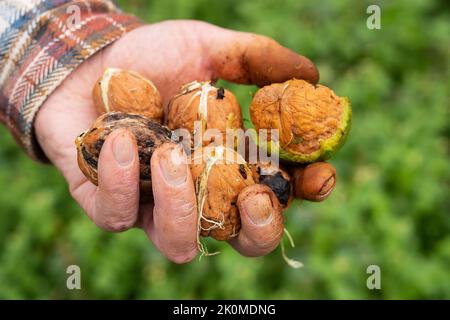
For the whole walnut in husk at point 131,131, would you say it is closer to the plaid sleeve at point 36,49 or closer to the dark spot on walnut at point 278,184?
the dark spot on walnut at point 278,184

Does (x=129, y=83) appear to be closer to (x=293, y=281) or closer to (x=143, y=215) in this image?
(x=143, y=215)

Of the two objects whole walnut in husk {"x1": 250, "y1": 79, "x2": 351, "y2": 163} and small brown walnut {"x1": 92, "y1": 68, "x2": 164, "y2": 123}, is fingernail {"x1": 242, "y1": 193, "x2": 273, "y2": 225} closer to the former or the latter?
whole walnut in husk {"x1": 250, "y1": 79, "x2": 351, "y2": 163}

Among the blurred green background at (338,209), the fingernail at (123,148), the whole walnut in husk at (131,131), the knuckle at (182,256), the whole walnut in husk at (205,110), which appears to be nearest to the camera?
the fingernail at (123,148)

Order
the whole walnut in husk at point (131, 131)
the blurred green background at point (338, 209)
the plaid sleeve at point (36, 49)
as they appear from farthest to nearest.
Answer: the blurred green background at point (338, 209) → the plaid sleeve at point (36, 49) → the whole walnut in husk at point (131, 131)

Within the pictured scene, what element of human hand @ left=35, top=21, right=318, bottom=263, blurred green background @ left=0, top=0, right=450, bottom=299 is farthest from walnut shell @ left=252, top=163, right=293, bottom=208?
blurred green background @ left=0, top=0, right=450, bottom=299

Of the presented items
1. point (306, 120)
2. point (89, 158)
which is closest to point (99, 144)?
point (89, 158)

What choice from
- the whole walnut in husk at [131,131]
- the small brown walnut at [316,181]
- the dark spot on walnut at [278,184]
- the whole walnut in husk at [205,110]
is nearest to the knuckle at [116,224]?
the whole walnut in husk at [131,131]
